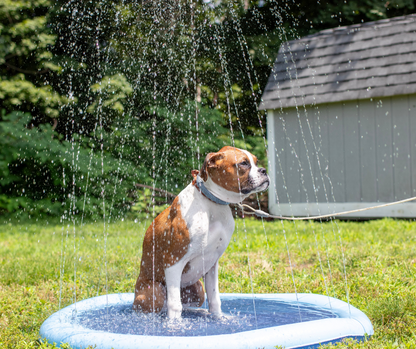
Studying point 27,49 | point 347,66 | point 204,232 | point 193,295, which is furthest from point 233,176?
point 27,49

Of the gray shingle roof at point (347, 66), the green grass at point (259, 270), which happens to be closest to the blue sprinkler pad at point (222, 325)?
the green grass at point (259, 270)

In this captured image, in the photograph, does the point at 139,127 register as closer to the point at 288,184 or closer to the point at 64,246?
the point at 288,184

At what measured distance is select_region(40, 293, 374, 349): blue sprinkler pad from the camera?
216 cm

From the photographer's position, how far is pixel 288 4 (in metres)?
14.0

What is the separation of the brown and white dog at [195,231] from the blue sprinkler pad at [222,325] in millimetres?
162

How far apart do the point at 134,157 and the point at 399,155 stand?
582 cm

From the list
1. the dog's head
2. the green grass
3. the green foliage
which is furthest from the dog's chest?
the green foliage

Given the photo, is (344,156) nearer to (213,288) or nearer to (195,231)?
(213,288)

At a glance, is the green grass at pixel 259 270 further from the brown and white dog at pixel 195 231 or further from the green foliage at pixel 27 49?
the green foliage at pixel 27 49

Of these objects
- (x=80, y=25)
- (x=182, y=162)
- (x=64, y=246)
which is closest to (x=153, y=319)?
(x=64, y=246)

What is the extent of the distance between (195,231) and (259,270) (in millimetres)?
2353

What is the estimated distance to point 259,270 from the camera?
15.4 feet

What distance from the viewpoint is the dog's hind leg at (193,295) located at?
3012mm

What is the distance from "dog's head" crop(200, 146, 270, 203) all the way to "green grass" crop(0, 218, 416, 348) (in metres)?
0.98
